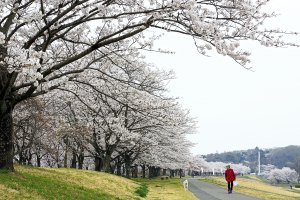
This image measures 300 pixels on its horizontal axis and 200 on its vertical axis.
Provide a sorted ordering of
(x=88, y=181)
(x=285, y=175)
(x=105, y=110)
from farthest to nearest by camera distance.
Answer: (x=285, y=175), (x=105, y=110), (x=88, y=181)


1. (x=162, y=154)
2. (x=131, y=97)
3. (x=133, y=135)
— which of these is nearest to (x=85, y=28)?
(x=131, y=97)

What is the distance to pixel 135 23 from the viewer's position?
7.54 meters

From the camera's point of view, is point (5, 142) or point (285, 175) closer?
point (5, 142)

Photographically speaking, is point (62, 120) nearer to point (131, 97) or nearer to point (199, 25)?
point (131, 97)

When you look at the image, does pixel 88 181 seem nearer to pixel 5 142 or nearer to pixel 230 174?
pixel 5 142

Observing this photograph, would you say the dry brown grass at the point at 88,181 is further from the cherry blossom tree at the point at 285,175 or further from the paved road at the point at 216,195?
the cherry blossom tree at the point at 285,175

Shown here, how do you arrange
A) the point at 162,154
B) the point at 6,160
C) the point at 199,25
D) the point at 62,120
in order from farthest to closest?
the point at 162,154 < the point at 62,120 < the point at 6,160 < the point at 199,25

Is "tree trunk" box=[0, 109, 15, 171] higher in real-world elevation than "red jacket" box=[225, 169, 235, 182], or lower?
higher

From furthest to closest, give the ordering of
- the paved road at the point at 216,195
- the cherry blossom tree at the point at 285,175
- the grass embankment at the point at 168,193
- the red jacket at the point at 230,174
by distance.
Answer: the cherry blossom tree at the point at 285,175 → the grass embankment at the point at 168,193 → the red jacket at the point at 230,174 → the paved road at the point at 216,195

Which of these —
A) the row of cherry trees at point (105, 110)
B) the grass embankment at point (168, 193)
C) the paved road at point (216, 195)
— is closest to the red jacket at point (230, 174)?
the paved road at point (216, 195)

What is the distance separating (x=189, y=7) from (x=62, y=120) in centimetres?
1517

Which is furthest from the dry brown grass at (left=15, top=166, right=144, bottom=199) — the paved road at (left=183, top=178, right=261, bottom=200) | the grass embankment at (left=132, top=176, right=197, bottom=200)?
the paved road at (left=183, top=178, right=261, bottom=200)

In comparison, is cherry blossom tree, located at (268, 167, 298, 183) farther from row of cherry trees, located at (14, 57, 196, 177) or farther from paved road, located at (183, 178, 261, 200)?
paved road, located at (183, 178, 261, 200)

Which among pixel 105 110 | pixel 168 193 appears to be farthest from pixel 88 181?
pixel 105 110
